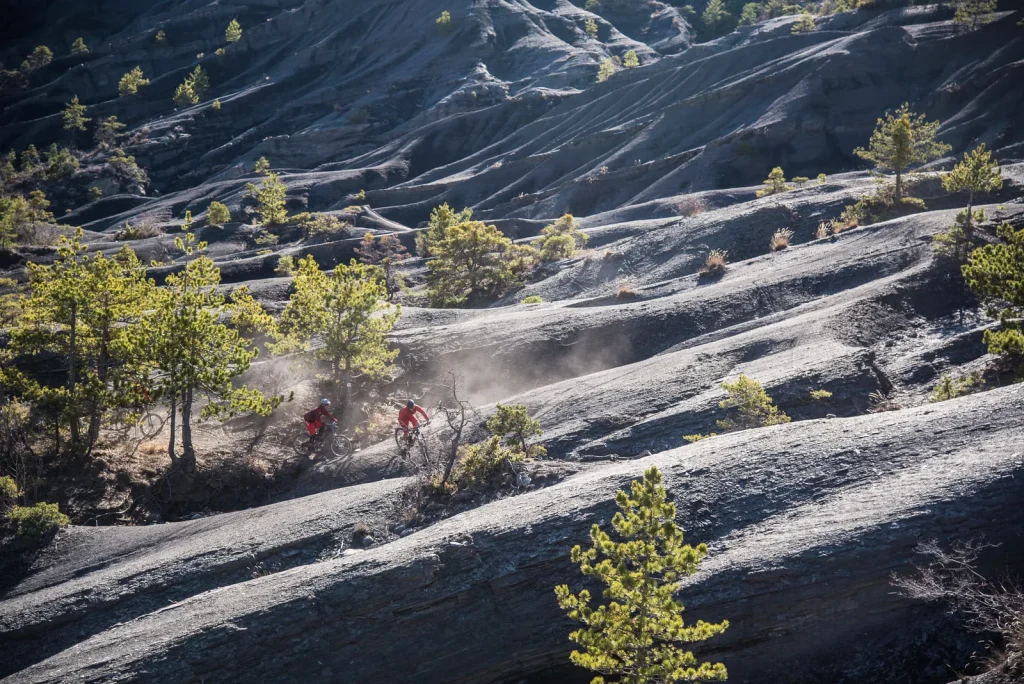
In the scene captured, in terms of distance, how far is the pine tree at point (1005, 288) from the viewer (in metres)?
17.7

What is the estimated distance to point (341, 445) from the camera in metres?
25.9

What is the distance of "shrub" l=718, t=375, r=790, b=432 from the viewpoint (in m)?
18.0

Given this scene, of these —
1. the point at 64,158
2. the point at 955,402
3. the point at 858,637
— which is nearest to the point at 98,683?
the point at 858,637

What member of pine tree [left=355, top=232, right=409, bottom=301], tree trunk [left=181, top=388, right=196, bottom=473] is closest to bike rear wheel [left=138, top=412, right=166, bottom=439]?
tree trunk [left=181, top=388, right=196, bottom=473]

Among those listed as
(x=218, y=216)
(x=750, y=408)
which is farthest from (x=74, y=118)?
(x=750, y=408)

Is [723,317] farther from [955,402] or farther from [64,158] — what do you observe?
[64,158]

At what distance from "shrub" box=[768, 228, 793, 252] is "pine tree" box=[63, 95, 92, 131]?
138 meters

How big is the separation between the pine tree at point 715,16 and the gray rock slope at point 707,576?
15539 cm

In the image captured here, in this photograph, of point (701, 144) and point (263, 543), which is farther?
point (701, 144)

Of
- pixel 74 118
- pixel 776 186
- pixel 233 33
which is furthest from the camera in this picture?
pixel 233 33

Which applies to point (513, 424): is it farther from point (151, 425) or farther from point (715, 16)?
point (715, 16)

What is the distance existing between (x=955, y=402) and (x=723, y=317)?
12.9 m

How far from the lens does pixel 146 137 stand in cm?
12950

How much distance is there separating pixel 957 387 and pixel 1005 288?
3.10 m
